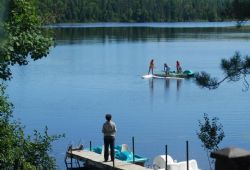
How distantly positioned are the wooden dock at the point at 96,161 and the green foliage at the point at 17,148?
7791 millimetres

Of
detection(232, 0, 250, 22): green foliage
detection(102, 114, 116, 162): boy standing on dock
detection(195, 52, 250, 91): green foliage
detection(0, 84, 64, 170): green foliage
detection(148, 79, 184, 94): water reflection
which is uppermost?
detection(232, 0, 250, 22): green foliage

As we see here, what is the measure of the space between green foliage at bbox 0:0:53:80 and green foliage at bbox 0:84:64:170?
2.40ft

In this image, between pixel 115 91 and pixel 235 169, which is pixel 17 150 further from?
pixel 115 91

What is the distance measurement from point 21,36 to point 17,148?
1.65 meters

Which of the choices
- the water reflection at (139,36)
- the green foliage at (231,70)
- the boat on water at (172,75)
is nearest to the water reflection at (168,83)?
the boat on water at (172,75)

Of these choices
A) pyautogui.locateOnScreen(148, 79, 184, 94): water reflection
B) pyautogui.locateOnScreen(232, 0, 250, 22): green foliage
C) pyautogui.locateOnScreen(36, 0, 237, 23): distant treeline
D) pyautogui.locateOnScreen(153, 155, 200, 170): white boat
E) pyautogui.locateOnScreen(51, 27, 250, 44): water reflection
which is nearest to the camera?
pyautogui.locateOnScreen(232, 0, 250, 22): green foliage

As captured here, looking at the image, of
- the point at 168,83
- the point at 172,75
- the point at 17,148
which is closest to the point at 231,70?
the point at 17,148

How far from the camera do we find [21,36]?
7.28 meters

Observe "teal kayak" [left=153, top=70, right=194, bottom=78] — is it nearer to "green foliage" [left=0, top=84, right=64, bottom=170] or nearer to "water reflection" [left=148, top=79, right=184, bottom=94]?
"water reflection" [left=148, top=79, right=184, bottom=94]

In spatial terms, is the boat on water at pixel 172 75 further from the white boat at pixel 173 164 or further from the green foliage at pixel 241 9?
the green foliage at pixel 241 9

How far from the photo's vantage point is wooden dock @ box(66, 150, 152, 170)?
56.2ft

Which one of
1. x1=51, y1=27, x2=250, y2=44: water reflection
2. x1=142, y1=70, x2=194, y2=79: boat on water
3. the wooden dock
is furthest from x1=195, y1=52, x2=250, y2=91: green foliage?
x1=51, y1=27, x2=250, y2=44: water reflection

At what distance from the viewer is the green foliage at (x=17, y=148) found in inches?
299

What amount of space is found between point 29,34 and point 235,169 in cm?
479
